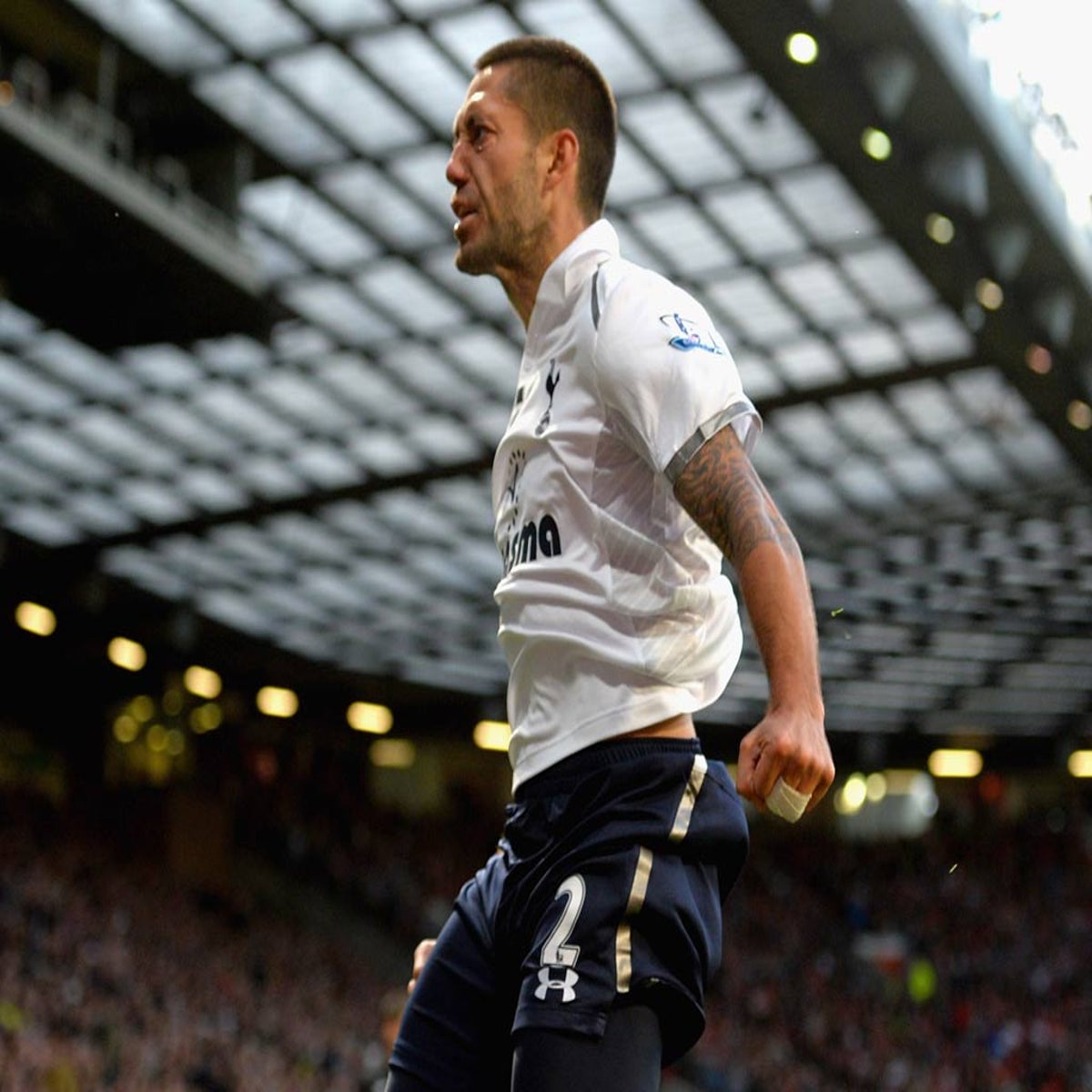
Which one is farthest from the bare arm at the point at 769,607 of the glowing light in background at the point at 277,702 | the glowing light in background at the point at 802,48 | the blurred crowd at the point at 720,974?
the glowing light in background at the point at 277,702

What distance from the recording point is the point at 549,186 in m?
3.02

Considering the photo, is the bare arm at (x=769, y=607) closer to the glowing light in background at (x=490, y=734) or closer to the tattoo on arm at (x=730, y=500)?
the tattoo on arm at (x=730, y=500)

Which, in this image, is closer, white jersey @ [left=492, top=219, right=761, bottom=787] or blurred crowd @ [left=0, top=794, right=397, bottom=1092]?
white jersey @ [left=492, top=219, right=761, bottom=787]

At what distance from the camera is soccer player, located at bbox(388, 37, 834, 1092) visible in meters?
2.50

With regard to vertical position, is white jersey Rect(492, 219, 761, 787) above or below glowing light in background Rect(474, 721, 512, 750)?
below

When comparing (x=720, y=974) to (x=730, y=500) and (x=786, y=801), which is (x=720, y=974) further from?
(x=786, y=801)

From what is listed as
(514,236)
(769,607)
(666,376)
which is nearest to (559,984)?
(769,607)

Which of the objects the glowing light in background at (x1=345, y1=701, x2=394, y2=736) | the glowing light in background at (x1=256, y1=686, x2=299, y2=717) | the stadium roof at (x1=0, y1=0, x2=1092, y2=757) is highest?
the stadium roof at (x1=0, y1=0, x2=1092, y2=757)

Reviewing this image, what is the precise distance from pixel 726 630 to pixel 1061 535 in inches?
957

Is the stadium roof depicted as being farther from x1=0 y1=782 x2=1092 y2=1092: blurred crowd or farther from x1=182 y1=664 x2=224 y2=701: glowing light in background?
x1=0 y1=782 x2=1092 y2=1092: blurred crowd

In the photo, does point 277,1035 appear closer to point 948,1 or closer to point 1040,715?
point 948,1

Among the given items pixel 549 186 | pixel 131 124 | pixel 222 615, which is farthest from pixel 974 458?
pixel 549 186

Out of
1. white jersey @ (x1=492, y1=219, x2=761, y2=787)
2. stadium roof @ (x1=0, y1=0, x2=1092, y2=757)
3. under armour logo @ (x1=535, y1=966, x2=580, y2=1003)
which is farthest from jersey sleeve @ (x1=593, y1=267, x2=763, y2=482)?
stadium roof @ (x1=0, y1=0, x2=1092, y2=757)

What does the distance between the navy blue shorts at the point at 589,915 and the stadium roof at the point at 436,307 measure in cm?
1485
